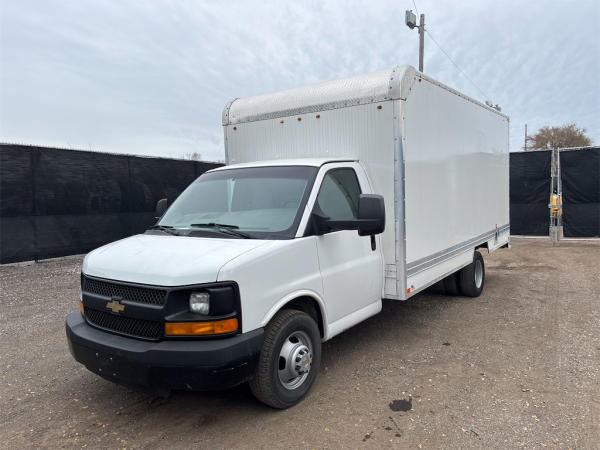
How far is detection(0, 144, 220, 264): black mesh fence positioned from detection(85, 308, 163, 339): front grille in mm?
7509

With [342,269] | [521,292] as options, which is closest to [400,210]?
[342,269]

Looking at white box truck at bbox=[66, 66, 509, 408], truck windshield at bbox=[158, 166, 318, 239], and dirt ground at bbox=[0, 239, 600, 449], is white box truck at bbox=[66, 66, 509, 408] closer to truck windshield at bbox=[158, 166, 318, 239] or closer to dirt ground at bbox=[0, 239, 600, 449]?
truck windshield at bbox=[158, 166, 318, 239]

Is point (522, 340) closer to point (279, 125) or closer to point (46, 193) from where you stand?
point (279, 125)

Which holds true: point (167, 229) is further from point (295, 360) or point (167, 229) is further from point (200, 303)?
point (295, 360)

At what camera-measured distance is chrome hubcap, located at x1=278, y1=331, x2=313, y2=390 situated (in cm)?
350

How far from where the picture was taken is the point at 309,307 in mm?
3838

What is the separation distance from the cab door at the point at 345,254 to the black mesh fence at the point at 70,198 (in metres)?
8.38

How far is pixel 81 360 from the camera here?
11.3 ft

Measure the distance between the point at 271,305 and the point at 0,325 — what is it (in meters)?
4.71

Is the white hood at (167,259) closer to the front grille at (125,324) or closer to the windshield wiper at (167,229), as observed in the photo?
the windshield wiper at (167,229)

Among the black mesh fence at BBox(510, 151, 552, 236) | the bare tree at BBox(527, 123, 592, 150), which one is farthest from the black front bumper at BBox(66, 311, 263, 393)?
the bare tree at BBox(527, 123, 592, 150)

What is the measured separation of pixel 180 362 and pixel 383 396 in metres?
1.79

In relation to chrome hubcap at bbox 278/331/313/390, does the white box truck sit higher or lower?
higher

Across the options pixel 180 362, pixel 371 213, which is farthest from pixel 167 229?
pixel 371 213
